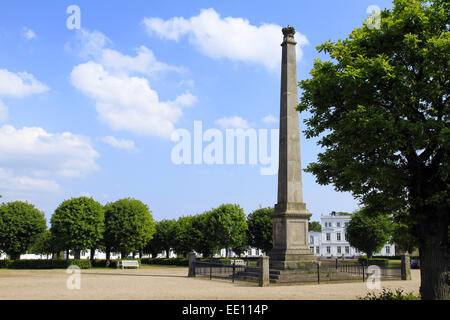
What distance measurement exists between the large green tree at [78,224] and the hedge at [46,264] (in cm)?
200

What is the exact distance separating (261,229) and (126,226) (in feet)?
63.6

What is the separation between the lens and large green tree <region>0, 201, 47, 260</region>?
44844 mm

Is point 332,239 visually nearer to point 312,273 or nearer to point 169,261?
point 169,261

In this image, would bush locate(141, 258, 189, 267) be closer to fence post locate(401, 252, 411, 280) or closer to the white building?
fence post locate(401, 252, 411, 280)

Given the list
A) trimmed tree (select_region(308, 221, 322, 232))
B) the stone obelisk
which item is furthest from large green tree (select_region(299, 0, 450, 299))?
trimmed tree (select_region(308, 221, 322, 232))

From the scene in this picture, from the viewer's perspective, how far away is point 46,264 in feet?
139

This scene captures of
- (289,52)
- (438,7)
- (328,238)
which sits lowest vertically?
(328,238)

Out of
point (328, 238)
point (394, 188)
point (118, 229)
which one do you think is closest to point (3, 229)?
point (118, 229)

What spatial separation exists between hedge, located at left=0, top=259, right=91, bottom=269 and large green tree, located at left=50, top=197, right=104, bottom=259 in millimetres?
2003

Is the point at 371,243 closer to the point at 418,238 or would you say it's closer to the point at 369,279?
the point at 369,279

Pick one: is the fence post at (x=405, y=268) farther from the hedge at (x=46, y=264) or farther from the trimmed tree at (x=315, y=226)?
the trimmed tree at (x=315, y=226)

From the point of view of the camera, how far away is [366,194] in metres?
13.1

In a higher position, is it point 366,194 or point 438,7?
point 438,7
